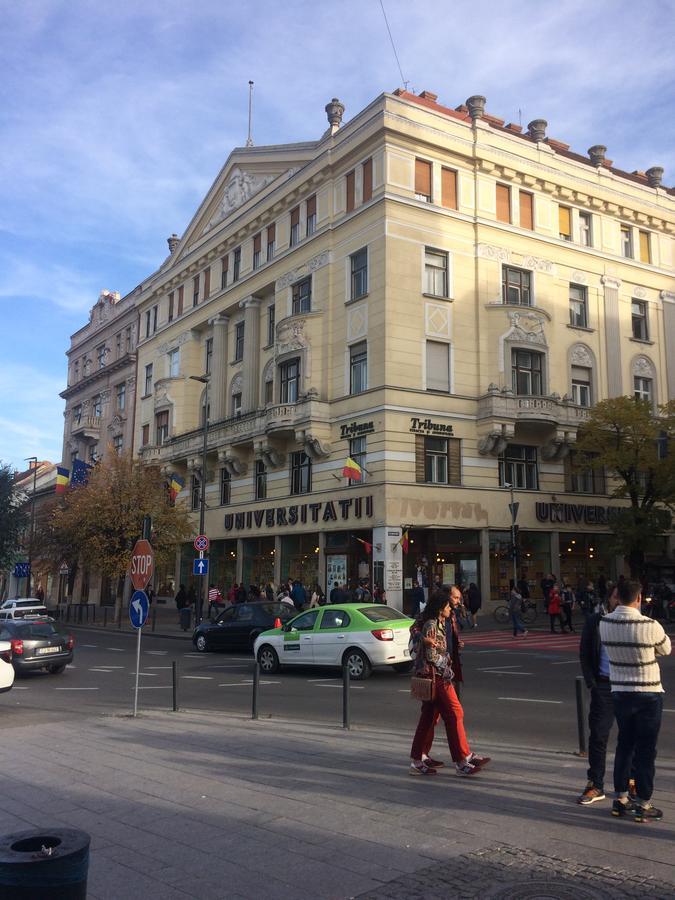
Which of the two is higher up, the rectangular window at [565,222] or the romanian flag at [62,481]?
the rectangular window at [565,222]

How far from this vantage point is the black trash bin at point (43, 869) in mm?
3141

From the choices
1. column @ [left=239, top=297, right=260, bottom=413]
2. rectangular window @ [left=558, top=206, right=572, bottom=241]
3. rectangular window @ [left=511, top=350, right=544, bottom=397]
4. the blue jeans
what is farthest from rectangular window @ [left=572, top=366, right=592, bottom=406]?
the blue jeans

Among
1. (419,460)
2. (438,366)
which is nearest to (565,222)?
(438,366)

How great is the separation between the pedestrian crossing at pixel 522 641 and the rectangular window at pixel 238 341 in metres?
22.4

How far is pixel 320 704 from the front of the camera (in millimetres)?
12938

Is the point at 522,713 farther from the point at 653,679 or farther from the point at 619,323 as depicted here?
the point at 619,323

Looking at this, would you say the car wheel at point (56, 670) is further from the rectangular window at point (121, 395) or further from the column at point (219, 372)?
the rectangular window at point (121, 395)

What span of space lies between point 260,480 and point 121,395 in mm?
24483

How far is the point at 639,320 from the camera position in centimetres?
4122

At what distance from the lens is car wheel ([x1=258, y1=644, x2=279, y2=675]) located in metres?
17.5

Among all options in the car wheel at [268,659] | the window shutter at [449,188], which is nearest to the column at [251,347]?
the window shutter at [449,188]

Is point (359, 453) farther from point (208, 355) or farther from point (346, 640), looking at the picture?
point (208, 355)

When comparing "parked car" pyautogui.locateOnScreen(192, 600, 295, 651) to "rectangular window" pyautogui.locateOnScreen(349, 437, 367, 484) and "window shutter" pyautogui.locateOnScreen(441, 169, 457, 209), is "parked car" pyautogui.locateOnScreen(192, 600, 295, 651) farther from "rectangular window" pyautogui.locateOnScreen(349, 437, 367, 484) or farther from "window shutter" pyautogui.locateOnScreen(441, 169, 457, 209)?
"window shutter" pyautogui.locateOnScreen(441, 169, 457, 209)

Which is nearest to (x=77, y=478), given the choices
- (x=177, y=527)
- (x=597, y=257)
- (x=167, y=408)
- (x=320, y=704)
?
(x=167, y=408)
